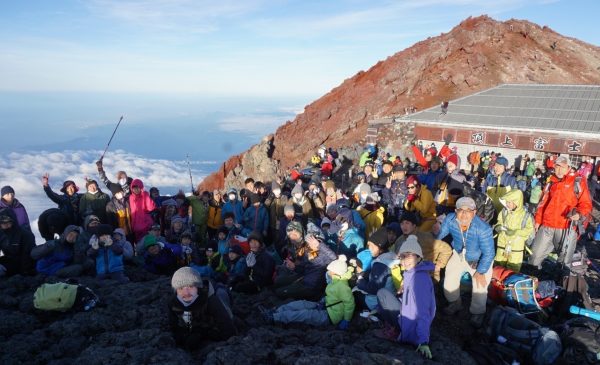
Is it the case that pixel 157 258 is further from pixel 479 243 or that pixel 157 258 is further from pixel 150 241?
pixel 479 243

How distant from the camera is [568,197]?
22.4ft

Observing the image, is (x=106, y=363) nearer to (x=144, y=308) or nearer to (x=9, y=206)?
(x=144, y=308)

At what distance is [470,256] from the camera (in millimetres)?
5402

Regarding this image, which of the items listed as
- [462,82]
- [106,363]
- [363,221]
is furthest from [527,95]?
[106,363]

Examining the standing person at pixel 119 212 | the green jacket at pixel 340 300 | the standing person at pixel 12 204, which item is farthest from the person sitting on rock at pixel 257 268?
the standing person at pixel 12 204

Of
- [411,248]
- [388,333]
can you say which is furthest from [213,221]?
[411,248]

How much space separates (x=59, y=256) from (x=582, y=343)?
869 centimetres

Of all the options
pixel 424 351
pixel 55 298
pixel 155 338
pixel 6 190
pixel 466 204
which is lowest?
pixel 424 351

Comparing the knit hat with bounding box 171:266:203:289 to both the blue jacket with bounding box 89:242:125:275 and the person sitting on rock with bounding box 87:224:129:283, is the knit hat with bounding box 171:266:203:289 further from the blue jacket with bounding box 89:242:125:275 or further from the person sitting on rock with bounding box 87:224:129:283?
the blue jacket with bounding box 89:242:125:275

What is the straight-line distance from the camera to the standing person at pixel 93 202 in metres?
8.91

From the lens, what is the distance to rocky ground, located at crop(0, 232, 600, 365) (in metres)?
3.90

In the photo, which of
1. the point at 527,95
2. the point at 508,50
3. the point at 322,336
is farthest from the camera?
the point at 508,50

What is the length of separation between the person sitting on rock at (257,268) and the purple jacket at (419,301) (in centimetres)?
322

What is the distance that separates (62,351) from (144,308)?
1286mm
